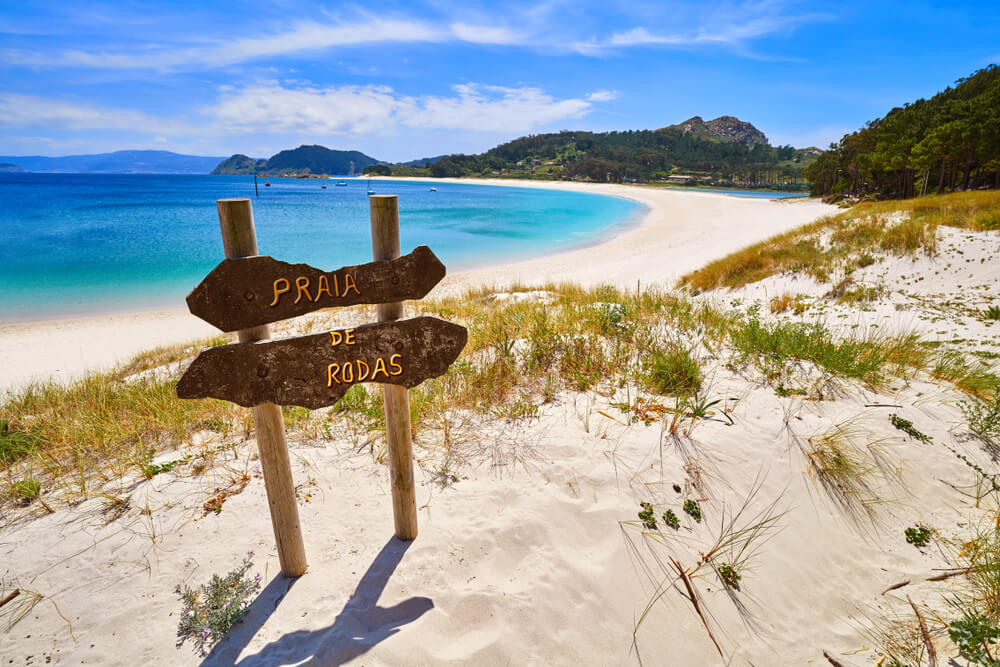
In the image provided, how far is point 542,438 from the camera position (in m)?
4.01

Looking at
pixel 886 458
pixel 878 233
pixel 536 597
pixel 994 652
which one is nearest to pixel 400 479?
pixel 536 597

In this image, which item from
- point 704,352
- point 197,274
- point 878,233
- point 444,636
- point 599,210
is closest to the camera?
point 444,636

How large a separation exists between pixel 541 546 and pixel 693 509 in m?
1.22

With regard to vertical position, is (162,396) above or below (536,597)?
above

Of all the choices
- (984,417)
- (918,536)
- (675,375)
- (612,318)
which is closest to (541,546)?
(675,375)

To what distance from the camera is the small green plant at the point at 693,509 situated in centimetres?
320

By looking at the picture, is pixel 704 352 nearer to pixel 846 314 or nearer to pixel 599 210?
pixel 846 314

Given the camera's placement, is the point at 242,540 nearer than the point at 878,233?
Yes

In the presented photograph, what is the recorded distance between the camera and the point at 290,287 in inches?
94.0

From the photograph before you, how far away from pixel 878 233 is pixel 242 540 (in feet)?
46.4

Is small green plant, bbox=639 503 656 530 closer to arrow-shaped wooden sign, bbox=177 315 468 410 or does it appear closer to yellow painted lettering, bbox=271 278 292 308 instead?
arrow-shaped wooden sign, bbox=177 315 468 410

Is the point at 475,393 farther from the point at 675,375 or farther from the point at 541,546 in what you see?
the point at 675,375

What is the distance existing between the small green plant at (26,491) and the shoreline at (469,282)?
17.5ft

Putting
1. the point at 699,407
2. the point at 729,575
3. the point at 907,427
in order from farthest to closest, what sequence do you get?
the point at 699,407, the point at 907,427, the point at 729,575
